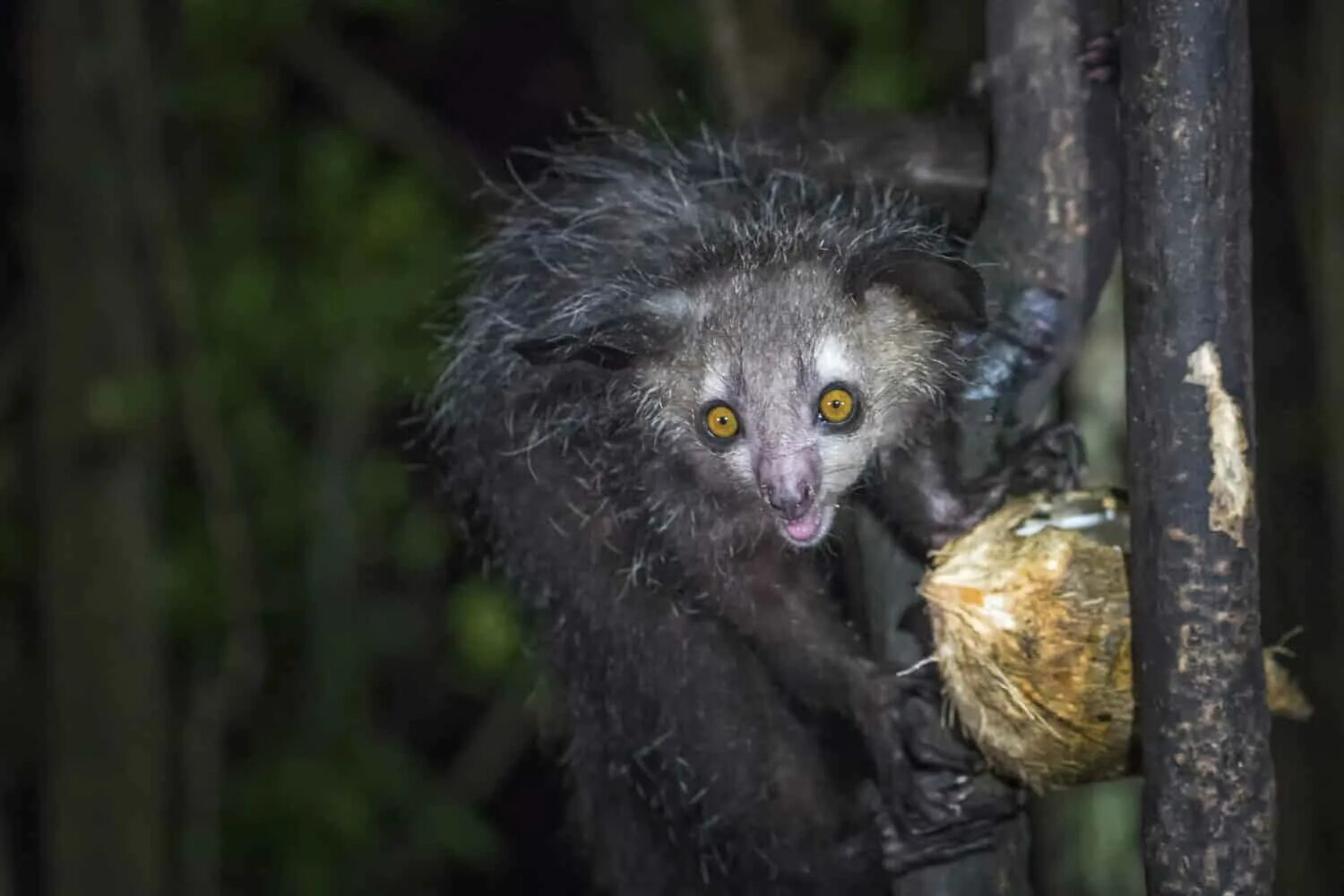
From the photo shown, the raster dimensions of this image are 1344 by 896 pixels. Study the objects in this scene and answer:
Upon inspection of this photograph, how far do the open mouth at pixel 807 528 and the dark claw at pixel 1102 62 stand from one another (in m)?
0.70

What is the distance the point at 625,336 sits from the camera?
269cm

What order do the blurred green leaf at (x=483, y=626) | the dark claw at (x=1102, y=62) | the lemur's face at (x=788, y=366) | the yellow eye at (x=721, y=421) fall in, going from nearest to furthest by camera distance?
the dark claw at (x=1102, y=62)
the lemur's face at (x=788, y=366)
the yellow eye at (x=721, y=421)
the blurred green leaf at (x=483, y=626)

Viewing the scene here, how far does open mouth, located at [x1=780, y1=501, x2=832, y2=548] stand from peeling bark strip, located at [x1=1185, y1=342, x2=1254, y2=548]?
649mm

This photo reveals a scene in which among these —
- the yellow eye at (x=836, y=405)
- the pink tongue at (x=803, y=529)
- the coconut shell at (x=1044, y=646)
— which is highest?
the yellow eye at (x=836, y=405)

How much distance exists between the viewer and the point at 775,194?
2893 mm

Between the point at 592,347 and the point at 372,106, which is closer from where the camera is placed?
the point at 592,347

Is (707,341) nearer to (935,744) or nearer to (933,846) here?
(935,744)

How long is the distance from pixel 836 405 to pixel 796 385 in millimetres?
69

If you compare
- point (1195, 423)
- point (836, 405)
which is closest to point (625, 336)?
point (836, 405)

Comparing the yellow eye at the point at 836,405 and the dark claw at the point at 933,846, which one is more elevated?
the yellow eye at the point at 836,405

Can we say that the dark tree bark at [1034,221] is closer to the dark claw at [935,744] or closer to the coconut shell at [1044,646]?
the dark claw at [935,744]

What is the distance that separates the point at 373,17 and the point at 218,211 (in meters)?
0.79

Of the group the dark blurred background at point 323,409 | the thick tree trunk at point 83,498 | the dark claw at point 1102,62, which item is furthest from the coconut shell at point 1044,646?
the thick tree trunk at point 83,498

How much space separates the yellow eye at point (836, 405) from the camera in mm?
2566
